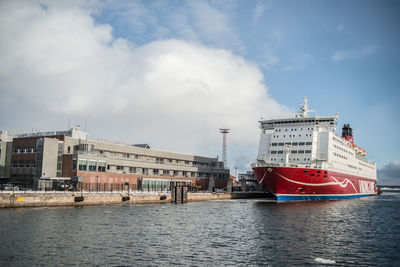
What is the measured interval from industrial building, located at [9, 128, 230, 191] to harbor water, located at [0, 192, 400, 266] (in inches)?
1220

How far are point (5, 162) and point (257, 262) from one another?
3095 inches

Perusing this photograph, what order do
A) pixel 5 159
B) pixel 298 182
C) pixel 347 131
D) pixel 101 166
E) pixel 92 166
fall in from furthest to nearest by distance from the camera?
pixel 347 131
pixel 5 159
pixel 101 166
pixel 92 166
pixel 298 182

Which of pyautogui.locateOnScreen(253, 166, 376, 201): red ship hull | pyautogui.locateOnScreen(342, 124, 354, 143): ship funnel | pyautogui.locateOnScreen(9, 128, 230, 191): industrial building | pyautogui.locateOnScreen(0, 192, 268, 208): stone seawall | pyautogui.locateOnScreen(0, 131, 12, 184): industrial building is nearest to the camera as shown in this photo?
pyautogui.locateOnScreen(0, 192, 268, 208): stone seawall

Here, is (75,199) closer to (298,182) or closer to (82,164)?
(82,164)

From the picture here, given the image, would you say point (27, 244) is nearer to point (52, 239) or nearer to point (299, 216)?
point (52, 239)

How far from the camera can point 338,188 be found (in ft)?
278

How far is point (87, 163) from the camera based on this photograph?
81.7 m

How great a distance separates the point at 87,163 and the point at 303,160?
47.6 metres

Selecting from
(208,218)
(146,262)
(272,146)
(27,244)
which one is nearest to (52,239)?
(27,244)

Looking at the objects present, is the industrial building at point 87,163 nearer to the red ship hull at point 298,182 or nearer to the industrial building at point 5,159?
the industrial building at point 5,159

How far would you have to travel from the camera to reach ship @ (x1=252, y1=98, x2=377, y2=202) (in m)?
71.6

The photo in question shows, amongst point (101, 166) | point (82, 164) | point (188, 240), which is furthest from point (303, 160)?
point (188, 240)

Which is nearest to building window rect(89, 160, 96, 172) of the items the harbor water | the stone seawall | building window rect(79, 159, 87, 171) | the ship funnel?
building window rect(79, 159, 87, 171)

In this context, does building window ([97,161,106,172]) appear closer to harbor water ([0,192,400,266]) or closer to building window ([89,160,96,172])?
building window ([89,160,96,172])
